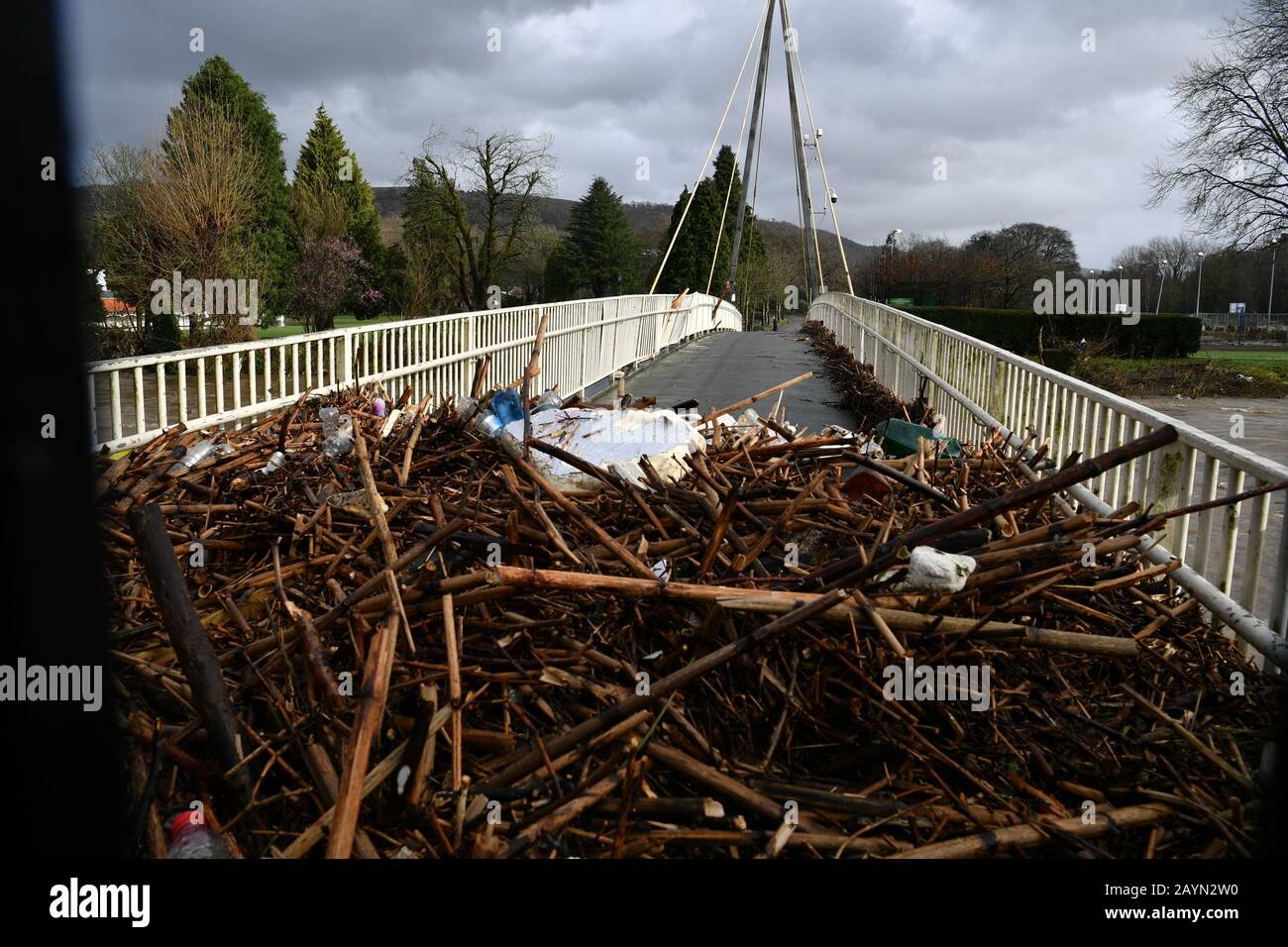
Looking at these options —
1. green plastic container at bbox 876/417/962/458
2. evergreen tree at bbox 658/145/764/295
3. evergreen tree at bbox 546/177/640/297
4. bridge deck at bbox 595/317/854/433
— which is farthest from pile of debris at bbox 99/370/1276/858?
evergreen tree at bbox 546/177/640/297

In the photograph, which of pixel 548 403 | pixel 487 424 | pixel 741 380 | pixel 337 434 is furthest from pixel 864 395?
pixel 337 434

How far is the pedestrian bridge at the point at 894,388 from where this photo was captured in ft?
13.6

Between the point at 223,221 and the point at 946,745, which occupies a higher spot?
the point at 223,221

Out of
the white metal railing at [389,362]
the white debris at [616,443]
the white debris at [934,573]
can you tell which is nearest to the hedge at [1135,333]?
the white metal railing at [389,362]

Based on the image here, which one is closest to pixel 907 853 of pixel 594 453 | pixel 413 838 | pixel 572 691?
pixel 572 691

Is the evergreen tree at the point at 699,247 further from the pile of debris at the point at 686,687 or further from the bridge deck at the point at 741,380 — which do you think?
the pile of debris at the point at 686,687

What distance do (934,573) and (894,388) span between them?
11599mm

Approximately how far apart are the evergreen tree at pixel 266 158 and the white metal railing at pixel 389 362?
15.3 m

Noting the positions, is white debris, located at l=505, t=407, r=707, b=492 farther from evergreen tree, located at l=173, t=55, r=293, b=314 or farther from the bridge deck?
evergreen tree, located at l=173, t=55, r=293, b=314

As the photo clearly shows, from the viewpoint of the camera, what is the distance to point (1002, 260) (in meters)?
63.3

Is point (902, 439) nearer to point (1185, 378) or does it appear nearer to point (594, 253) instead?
point (1185, 378)
